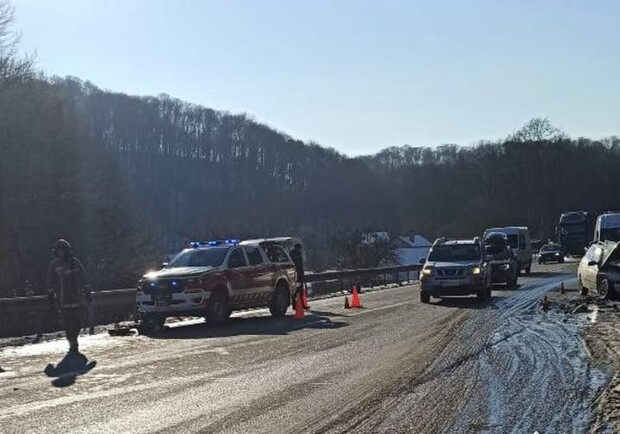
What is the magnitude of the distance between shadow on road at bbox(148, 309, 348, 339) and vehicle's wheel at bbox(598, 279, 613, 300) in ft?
25.0

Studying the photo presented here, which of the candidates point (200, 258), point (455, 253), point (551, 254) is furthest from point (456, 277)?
point (551, 254)

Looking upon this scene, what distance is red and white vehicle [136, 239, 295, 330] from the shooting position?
60.9 ft

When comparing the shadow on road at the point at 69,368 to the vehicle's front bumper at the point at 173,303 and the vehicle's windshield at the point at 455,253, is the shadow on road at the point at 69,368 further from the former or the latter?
the vehicle's windshield at the point at 455,253

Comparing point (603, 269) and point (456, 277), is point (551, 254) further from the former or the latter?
point (603, 269)

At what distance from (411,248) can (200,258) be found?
66.3 metres

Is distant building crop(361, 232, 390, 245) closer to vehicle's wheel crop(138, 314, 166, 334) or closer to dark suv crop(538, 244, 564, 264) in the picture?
dark suv crop(538, 244, 564, 264)

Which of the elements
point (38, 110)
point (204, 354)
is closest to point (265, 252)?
point (204, 354)

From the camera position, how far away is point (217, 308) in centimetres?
1930

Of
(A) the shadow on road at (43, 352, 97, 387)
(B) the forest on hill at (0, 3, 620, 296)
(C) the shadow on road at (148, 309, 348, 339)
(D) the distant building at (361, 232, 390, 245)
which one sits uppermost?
(B) the forest on hill at (0, 3, 620, 296)

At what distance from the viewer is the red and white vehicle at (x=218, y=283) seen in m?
18.6

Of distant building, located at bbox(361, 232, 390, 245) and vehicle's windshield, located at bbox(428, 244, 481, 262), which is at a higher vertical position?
distant building, located at bbox(361, 232, 390, 245)

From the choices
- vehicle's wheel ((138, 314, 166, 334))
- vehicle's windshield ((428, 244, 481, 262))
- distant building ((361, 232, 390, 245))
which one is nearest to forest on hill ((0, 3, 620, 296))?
distant building ((361, 232, 390, 245))

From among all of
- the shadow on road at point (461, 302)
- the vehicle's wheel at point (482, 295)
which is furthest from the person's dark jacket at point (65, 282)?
the vehicle's wheel at point (482, 295)

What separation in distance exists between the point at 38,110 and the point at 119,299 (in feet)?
61.9
